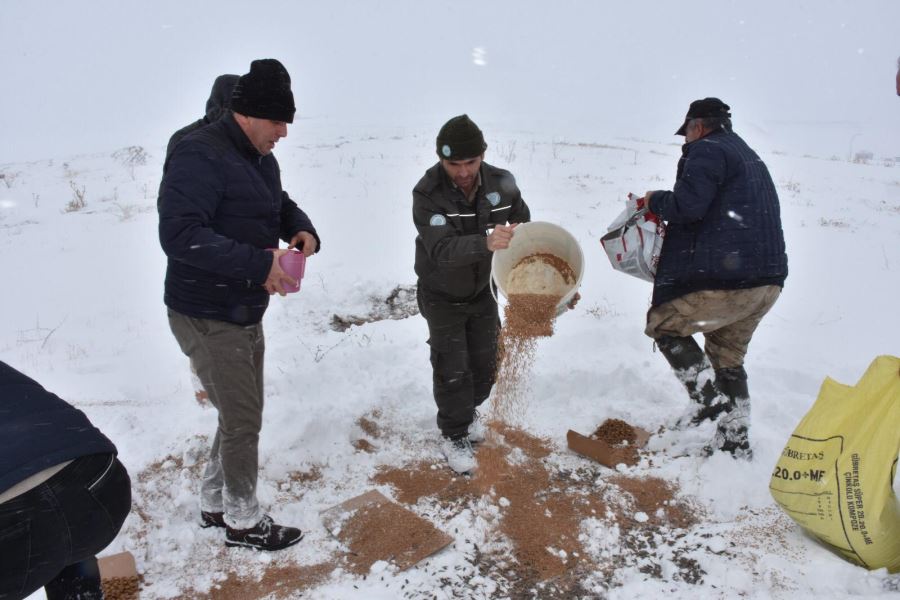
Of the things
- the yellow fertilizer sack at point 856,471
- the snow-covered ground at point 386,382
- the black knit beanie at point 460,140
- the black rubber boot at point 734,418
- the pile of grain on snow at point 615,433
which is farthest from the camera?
the pile of grain on snow at point 615,433

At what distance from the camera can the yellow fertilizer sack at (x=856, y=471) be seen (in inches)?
87.0

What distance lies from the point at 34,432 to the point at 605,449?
9.17 ft

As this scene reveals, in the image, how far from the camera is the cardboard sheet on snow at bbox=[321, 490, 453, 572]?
8.84ft

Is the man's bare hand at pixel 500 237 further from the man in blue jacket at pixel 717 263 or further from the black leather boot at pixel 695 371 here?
the black leather boot at pixel 695 371

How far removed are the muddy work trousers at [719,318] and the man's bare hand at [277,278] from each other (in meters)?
2.03

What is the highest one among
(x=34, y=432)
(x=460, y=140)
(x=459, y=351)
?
(x=460, y=140)

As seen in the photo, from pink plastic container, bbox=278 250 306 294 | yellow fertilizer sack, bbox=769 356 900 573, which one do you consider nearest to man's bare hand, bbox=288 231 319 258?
pink plastic container, bbox=278 250 306 294

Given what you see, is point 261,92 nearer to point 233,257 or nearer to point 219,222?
point 219,222

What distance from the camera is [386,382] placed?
13.8 feet

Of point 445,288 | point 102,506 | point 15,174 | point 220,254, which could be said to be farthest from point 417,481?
point 15,174

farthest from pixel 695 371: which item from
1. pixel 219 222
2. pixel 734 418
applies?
pixel 219 222

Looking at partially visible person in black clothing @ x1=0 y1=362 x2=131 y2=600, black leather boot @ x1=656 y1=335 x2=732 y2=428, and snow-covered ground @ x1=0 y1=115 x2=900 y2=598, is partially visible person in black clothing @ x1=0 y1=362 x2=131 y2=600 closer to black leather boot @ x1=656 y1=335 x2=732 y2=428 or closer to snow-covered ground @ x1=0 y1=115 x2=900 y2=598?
snow-covered ground @ x1=0 y1=115 x2=900 y2=598

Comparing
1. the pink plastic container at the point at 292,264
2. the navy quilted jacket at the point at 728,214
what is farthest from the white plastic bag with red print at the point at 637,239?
the pink plastic container at the point at 292,264

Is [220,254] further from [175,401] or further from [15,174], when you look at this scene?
[15,174]
